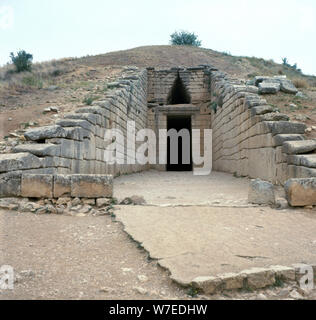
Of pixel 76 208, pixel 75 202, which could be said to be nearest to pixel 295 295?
pixel 76 208

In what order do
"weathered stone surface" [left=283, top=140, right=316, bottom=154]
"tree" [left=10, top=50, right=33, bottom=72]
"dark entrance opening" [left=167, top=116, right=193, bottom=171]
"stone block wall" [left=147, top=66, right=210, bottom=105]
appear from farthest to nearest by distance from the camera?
"tree" [left=10, top=50, right=33, bottom=72]
"dark entrance opening" [left=167, top=116, right=193, bottom=171]
"stone block wall" [left=147, top=66, right=210, bottom=105]
"weathered stone surface" [left=283, top=140, right=316, bottom=154]

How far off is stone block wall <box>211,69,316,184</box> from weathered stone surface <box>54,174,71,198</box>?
13.7ft

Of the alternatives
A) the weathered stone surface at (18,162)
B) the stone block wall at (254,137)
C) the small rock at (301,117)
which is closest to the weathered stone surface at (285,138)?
the stone block wall at (254,137)

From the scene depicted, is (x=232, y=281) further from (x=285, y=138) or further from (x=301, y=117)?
(x=301, y=117)

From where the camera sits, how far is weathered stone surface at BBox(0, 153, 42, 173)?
5.11 metres

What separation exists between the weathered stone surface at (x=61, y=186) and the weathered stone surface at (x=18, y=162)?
691mm

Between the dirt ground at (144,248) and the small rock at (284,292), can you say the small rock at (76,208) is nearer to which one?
the dirt ground at (144,248)

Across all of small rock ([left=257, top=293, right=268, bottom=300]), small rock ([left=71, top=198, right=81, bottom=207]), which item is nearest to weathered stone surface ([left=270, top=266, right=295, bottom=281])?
small rock ([left=257, top=293, right=268, bottom=300])

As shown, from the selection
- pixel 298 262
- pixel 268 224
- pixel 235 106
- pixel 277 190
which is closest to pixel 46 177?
pixel 268 224

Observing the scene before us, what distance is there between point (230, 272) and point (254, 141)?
19.4 ft

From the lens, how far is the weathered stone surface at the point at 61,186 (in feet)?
16.6

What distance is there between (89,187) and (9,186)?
1307 mm

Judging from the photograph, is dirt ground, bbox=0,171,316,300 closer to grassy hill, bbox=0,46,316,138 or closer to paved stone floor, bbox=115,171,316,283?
paved stone floor, bbox=115,171,316,283

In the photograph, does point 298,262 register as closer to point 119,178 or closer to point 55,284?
point 55,284
